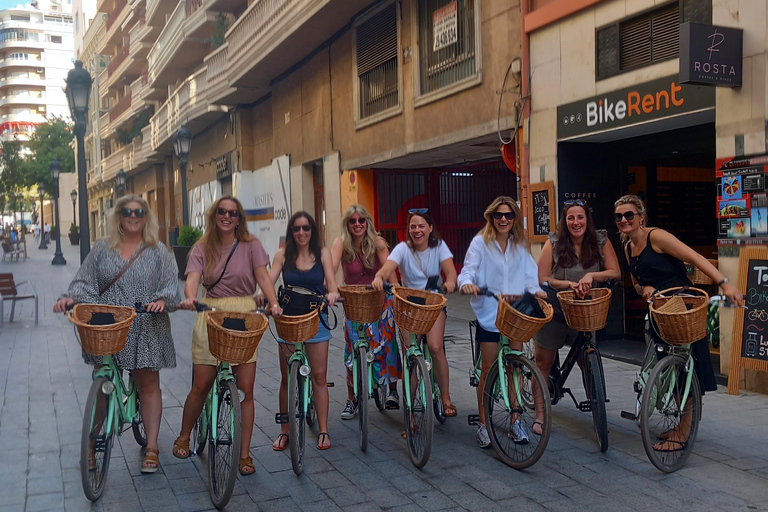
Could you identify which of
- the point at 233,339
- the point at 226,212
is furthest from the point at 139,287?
the point at 233,339

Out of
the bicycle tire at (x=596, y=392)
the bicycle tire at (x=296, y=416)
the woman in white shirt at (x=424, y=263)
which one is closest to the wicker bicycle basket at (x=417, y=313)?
the woman in white shirt at (x=424, y=263)

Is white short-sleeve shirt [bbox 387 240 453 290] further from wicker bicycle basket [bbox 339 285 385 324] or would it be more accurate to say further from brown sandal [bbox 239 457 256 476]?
brown sandal [bbox 239 457 256 476]

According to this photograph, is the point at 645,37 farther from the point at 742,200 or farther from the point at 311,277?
the point at 311,277

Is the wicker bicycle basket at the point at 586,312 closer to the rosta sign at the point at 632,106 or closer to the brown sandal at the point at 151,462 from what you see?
the brown sandal at the point at 151,462

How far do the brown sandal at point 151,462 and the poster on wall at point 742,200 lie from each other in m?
5.49

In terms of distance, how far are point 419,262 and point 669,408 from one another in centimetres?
210

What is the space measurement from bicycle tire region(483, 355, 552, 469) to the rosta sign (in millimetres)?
3984

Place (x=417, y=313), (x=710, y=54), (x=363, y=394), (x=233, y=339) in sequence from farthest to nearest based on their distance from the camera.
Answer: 1. (x=710, y=54)
2. (x=363, y=394)
3. (x=417, y=313)
4. (x=233, y=339)

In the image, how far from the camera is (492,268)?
17.6ft

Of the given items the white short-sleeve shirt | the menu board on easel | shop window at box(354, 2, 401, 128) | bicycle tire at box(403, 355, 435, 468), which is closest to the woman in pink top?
the white short-sleeve shirt

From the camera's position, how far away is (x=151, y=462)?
198 inches

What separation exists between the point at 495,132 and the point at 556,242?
5.78m

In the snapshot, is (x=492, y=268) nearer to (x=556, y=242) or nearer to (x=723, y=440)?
(x=556, y=242)

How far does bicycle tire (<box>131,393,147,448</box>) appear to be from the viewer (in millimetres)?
5151
